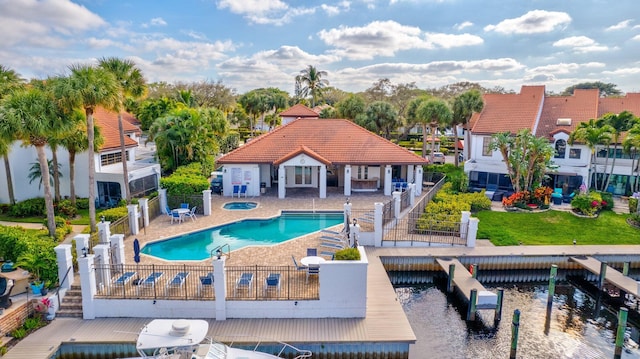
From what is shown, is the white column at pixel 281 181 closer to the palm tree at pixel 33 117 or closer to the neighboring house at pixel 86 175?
the neighboring house at pixel 86 175

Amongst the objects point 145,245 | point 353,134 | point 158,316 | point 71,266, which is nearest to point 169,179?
point 145,245

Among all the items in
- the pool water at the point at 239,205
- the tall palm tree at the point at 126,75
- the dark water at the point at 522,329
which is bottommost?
the dark water at the point at 522,329

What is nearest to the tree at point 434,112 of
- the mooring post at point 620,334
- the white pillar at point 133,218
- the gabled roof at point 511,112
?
the gabled roof at point 511,112

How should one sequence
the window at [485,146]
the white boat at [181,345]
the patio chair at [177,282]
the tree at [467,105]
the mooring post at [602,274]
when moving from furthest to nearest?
1. the tree at [467,105]
2. the window at [485,146]
3. the mooring post at [602,274]
4. the patio chair at [177,282]
5. the white boat at [181,345]

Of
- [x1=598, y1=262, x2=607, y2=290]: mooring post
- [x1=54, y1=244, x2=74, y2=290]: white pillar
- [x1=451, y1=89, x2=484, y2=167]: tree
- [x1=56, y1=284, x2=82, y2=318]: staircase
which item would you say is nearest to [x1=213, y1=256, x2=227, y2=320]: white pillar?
[x1=56, y1=284, x2=82, y2=318]: staircase

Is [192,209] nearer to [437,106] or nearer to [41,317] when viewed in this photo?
[41,317]

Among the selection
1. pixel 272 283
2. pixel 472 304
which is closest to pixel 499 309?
pixel 472 304
